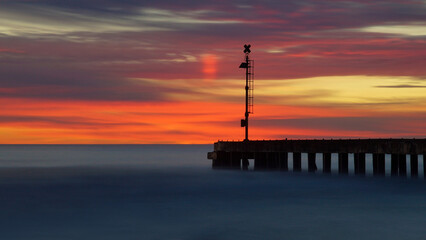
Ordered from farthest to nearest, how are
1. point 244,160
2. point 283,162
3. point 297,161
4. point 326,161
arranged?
point 244,160, point 297,161, point 283,162, point 326,161

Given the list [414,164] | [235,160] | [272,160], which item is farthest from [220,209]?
[235,160]

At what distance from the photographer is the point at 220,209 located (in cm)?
3797

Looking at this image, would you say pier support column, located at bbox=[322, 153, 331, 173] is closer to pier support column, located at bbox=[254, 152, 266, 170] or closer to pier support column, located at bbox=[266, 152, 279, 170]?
pier support column, located at bbox=[266, 152, 279, 170]

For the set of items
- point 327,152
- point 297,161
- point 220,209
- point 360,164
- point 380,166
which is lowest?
point 220,209

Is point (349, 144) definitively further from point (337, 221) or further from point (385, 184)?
point (337, 221)

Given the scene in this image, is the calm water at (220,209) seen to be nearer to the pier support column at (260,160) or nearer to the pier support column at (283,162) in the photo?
the pier support column at (283,162)

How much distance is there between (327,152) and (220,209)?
82.6 feet

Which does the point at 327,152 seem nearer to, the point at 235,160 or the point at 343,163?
the point at 343,163

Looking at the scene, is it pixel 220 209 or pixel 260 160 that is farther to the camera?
pixel 260 160

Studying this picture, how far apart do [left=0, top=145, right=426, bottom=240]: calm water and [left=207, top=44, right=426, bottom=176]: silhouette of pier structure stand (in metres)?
2.17

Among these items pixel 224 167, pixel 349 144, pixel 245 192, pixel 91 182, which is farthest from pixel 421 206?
pixel 224 167

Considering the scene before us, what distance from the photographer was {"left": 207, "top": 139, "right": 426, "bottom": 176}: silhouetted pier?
180ft

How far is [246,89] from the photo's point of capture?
219ft

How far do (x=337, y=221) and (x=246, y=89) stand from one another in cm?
3517
